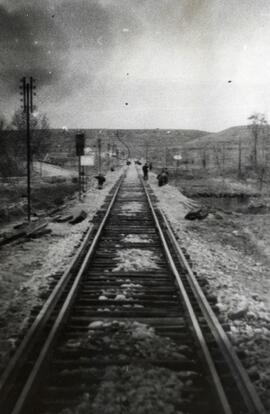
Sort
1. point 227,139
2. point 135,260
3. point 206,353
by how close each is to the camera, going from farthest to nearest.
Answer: point 227,139 → point 135,260 → point 206,353

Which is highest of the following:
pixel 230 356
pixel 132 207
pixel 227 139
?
pixel 227 139

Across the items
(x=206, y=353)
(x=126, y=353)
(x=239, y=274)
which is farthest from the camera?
(x=239, y=274)

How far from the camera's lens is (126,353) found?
4758mm

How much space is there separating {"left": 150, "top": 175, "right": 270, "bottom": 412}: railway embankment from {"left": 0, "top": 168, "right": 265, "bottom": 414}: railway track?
0.30 metres

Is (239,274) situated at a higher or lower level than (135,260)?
lower

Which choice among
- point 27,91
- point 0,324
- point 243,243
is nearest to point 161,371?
point 0,324

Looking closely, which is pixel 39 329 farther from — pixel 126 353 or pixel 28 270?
pixel 28 270

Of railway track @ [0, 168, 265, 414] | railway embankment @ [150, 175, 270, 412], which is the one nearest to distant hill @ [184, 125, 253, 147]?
railway embankment @ [150, 175, 270, 412]

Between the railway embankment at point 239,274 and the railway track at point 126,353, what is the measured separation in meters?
0.30

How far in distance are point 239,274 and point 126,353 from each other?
14.3ft

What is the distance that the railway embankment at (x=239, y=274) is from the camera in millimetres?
4875

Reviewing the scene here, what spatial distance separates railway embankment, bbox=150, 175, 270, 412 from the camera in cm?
488

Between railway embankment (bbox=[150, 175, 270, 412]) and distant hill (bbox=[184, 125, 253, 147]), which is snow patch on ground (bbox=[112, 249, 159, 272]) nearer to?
railway embankment (bbox=[150, 175, 270, 412])

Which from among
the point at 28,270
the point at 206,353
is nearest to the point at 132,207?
the point at 28,270
